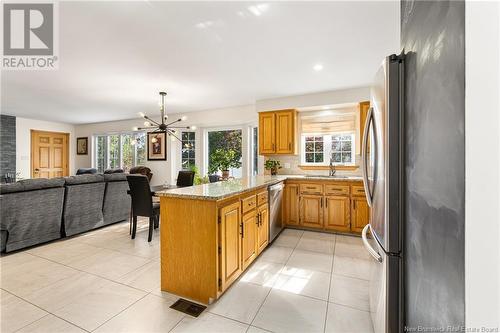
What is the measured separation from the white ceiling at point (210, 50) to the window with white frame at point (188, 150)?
1.69 meters

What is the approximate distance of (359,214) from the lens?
3.69 meters

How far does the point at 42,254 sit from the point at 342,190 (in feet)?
14.4

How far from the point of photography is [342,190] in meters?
3.79

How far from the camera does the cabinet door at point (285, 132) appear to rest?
4.55 metres

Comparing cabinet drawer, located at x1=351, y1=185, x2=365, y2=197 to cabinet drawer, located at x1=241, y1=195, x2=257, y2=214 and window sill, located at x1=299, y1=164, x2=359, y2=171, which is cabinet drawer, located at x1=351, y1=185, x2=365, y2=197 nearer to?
window sill, located at x1=299, y1=164, x2=359, y2=171

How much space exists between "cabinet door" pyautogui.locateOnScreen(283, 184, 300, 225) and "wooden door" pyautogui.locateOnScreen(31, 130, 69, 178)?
7870 millimetres

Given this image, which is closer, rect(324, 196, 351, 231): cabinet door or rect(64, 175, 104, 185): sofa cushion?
rect(64, 175, 104, 185): sofa cushion

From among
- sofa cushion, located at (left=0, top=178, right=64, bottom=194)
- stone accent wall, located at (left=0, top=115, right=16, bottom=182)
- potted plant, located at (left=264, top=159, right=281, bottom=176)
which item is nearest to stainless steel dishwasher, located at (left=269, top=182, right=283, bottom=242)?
potted plant, located at (left=264, top=159, right=281, bottom=176)

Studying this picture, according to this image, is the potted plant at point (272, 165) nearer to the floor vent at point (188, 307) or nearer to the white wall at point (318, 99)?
the white wall at point (318, 99)

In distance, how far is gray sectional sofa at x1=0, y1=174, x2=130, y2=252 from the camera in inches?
112

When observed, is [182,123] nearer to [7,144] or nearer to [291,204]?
[291,204]

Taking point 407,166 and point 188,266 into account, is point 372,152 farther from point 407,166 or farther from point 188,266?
point 188,266

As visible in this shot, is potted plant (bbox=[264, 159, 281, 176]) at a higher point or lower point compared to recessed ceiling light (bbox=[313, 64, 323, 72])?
lower
